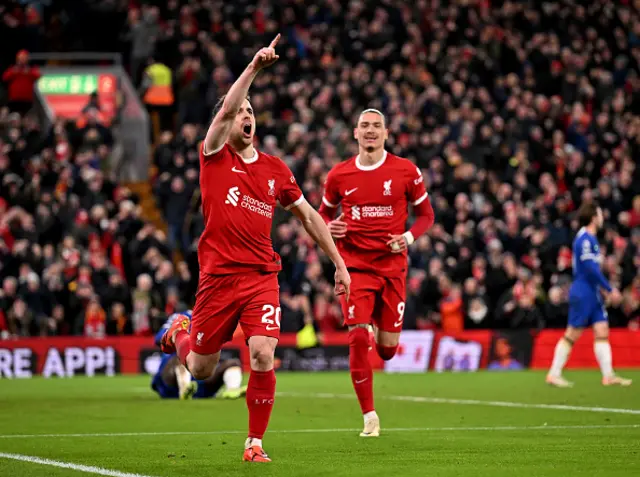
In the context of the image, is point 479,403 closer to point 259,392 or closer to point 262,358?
point 259,392

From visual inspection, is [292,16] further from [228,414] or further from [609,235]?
[228,414]

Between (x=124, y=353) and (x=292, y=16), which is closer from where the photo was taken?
(x=124, y=353)

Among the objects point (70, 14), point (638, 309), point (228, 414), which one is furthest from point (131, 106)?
point (228, 414)

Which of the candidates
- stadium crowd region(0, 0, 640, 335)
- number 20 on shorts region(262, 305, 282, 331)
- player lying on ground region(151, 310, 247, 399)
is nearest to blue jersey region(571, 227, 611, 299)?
player lying on ground region(151, 310, 247, 399)

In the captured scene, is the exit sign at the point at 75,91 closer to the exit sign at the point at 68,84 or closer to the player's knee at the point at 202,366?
the exit sign at the point at 68,84

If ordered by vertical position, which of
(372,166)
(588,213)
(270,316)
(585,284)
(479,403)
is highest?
Answer: (372,166)

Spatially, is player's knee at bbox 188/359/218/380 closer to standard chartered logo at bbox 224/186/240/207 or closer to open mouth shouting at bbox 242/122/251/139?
standard chartered logo at bbox 224/186/240/207

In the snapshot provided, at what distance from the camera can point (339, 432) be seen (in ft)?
37.4

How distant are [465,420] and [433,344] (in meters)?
12.7

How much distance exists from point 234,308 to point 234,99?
5.11ft

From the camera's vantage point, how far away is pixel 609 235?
90.8 ft

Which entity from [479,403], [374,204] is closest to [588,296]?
[479,403]

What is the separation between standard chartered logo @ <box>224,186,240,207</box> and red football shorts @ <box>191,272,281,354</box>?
0.53 m

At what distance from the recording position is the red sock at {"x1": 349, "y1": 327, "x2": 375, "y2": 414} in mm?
11180
